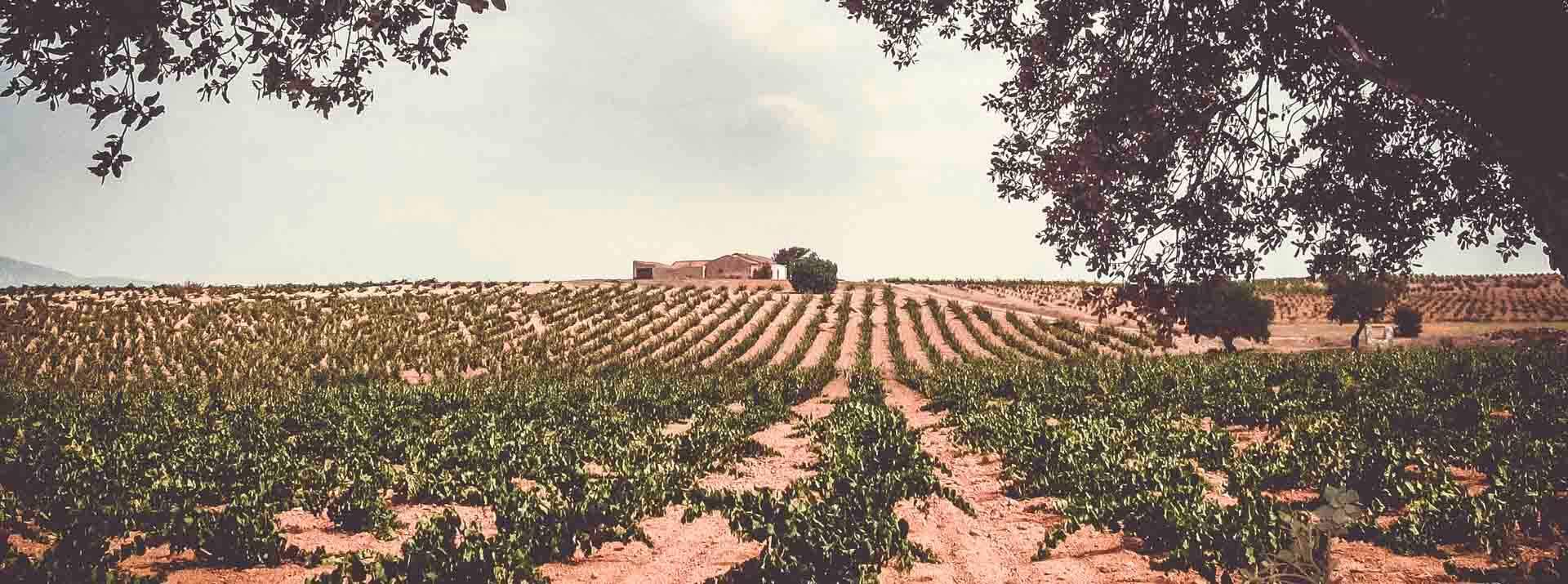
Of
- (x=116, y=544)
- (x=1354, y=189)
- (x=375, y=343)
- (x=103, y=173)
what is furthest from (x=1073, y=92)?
(x=375, y=343)

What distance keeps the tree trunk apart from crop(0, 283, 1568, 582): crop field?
3.41 meters

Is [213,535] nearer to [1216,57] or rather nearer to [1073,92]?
[1073,92]

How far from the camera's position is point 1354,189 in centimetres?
796

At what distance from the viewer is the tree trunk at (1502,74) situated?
4.09m

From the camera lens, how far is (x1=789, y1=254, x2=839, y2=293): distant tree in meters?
63.5

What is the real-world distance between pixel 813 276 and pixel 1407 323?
51820mm

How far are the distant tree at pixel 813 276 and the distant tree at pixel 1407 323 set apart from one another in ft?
163

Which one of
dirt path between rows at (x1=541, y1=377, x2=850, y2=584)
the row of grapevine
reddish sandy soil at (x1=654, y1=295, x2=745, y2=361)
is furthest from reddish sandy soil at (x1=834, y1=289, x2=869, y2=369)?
dirt path between rows at (x1=541, y1=377, x2=850, y2=584)

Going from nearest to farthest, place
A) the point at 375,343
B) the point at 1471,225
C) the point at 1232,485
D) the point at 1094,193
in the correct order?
the point at 1094,193 < the point at 1471,225 < the point at 1232,485 < the point at 375,343

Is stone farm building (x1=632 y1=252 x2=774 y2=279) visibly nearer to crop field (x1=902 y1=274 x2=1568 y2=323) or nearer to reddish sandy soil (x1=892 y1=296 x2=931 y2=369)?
crop field (x1=902 y1=274 x2=1568 y2=323)

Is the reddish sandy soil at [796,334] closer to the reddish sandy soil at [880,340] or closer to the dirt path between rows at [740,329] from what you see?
the dirt path between rows at [740,329]

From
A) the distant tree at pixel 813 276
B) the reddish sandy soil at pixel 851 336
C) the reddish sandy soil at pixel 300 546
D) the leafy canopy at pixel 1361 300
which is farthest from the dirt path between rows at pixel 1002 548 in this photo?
the distant tree at pixel 813 276

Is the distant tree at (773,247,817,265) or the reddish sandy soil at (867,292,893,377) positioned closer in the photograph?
the reddish sandy soil at (867,292,893,377)

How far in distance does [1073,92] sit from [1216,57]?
1.72 metres
